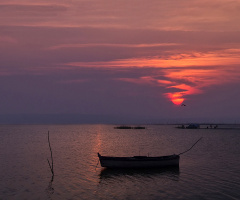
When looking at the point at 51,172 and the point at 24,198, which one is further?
the point at 51,172

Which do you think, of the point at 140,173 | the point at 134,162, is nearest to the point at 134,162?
the point at 134,162

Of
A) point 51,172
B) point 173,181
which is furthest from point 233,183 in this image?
point 51,172

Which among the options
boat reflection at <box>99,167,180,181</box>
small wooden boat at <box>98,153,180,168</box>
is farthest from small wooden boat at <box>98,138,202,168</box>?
boat reflection at <box>99,167,180,181</box>

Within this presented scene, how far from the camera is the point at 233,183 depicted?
27.7 meters

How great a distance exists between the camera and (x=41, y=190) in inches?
1029

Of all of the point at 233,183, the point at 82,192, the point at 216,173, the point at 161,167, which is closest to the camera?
the point at 82,192

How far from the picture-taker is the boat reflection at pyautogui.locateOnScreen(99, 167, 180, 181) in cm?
3243

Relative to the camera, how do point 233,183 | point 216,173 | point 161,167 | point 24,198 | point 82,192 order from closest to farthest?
1. point 24,198
2. point 82,192
3. point 233,183
4. point 216,173
5. point 161,167

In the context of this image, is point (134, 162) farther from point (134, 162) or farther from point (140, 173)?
point (140, 173)

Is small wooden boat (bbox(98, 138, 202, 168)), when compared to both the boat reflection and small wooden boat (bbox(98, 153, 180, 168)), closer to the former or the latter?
small wooden boat (bbox(98, 153, 180, 168))

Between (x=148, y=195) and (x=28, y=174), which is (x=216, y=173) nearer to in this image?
(x=148, y=195)

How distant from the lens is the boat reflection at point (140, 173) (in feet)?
106

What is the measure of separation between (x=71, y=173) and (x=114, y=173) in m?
5.09

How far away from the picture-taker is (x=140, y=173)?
3394 cm
